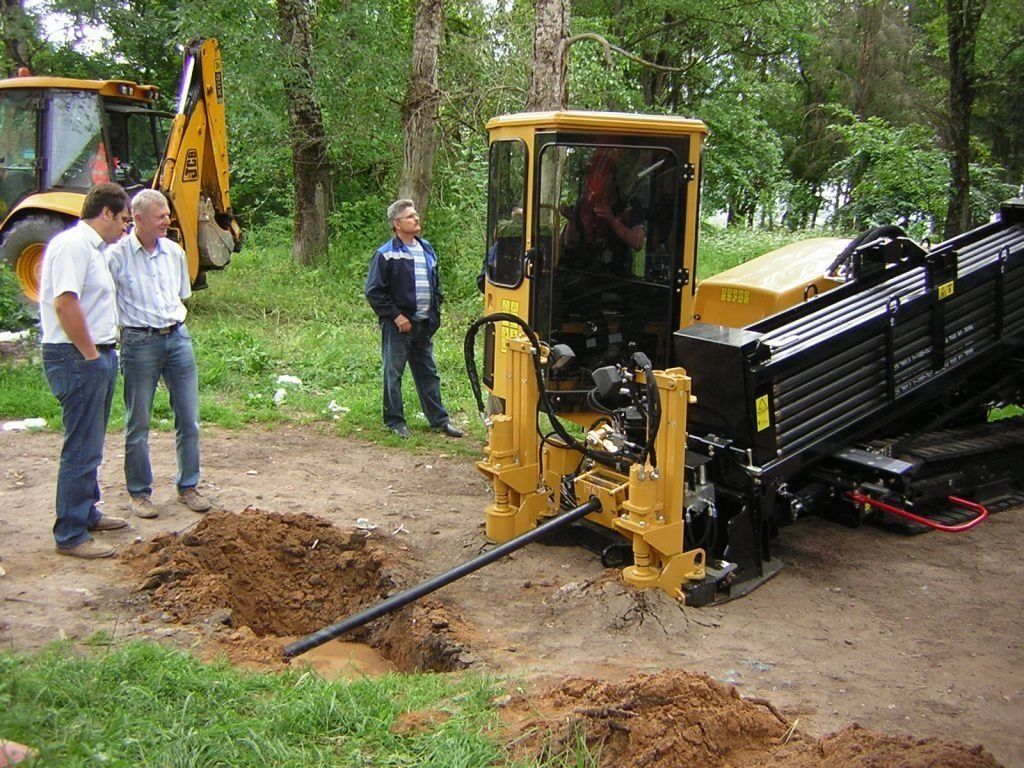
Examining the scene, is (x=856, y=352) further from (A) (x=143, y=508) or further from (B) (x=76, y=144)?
(B) (x=76, y=144)

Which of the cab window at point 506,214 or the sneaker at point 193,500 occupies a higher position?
the cab window at point 506,214

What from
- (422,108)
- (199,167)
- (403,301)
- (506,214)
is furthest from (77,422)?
(422,108)

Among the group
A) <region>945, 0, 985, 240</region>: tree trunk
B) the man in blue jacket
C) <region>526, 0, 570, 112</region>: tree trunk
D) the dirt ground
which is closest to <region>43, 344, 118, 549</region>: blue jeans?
the dirt ground

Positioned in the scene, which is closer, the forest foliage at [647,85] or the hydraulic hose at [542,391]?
the hydraulic hose at [542,391]

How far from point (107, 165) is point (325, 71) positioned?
3.60 meters

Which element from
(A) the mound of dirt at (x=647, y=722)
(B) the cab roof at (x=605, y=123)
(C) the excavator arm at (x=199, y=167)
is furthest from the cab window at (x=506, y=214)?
(C) the excavator arm at (x=199, y=167)

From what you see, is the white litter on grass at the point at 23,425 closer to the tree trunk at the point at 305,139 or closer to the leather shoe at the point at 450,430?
the leather shoe at the point at 450,430

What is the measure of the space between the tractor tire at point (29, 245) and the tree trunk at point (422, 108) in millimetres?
4088

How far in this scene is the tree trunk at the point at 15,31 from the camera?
19567 mm

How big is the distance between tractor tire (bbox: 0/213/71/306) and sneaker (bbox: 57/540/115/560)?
20.4 feet

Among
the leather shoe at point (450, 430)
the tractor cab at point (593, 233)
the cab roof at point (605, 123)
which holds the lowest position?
the leather shoe at point (450, 430)

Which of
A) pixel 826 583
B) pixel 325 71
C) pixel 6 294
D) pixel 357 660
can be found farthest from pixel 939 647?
pixel 325 71

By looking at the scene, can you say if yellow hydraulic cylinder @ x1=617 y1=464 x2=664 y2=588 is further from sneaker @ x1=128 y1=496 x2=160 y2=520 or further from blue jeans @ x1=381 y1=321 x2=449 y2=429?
blue jeans @ x1=381 y1=321 x2=449 y2=429

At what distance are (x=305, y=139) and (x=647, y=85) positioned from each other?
15075 mm
